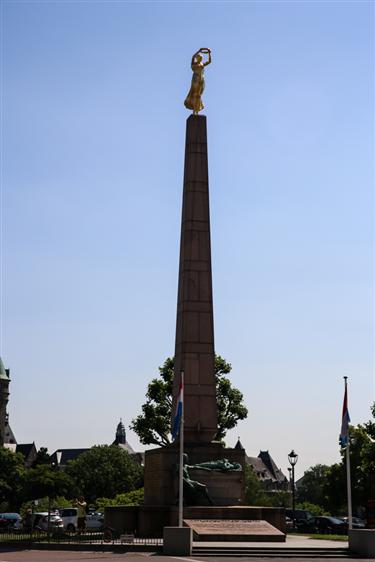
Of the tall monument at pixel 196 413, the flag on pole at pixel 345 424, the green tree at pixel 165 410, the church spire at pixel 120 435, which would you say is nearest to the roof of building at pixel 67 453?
the church spire at pixel 120 435

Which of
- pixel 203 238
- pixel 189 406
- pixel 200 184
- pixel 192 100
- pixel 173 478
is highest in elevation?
pixel 192 100

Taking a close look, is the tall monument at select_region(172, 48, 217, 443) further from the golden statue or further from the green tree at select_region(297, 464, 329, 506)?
the green tree at select_region(297, 464, 329, 506)

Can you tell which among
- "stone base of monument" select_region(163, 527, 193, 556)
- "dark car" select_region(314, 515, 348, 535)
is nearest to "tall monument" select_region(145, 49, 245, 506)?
"stone base of monument" select_region(163, 527, 193, 556)

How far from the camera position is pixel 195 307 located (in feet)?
120

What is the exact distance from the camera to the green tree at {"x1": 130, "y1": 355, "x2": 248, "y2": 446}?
59250 millimetres

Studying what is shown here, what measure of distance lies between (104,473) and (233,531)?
81.6 metres

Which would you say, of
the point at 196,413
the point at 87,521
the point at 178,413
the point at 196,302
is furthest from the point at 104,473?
the point at 178,413

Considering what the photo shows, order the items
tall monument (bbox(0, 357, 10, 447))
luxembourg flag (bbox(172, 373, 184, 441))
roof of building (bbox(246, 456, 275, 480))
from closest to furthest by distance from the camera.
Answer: luxembourg flag (bbox(172, 373, 184, 441)) → tall monument (bbox(0, 357, 10, 447)) → roof of building (bbox(246, 456, 275, 480))

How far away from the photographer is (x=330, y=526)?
150ft

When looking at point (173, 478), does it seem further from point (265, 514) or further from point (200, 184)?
point (200, 184)

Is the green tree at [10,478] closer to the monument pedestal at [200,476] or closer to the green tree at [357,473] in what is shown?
the green tree at [357,473]

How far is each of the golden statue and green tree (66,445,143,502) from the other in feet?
245

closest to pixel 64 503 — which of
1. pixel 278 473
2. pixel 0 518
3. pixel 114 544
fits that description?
pixel 0 518

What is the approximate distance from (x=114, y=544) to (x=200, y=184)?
1714 cm
